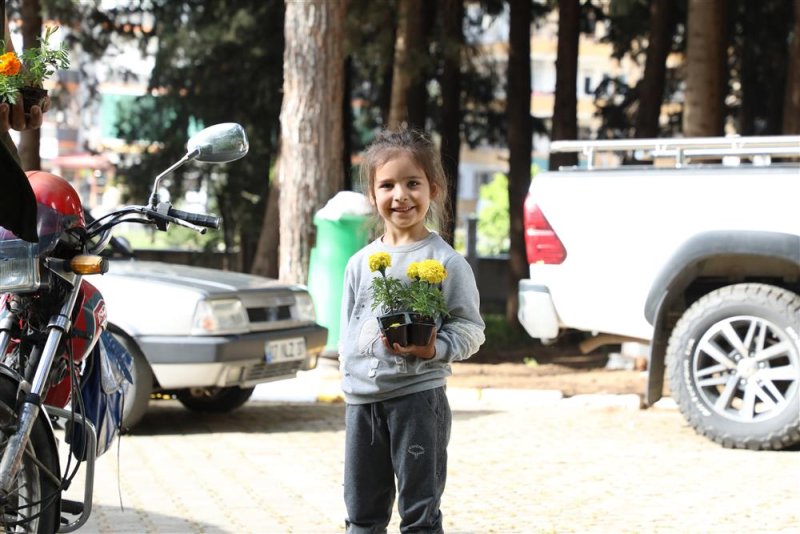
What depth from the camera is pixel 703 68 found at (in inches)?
571

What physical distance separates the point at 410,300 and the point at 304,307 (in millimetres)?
5490

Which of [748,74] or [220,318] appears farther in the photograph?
[748,74]

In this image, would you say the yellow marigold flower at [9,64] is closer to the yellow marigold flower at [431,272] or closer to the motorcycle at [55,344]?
the motorcycle at [55,344]

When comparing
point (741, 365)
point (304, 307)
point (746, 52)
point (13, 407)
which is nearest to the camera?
point (13, 407)

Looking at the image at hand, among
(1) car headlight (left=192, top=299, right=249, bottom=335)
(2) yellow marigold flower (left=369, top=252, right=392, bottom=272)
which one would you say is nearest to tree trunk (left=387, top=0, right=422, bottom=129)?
(1) car headlight (left=192, top=299, right=249, bottom=335)

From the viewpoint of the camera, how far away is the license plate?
8.86 metres

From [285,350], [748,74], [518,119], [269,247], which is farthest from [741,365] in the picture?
[748,74]

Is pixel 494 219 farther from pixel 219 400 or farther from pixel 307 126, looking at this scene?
pixel 219 400

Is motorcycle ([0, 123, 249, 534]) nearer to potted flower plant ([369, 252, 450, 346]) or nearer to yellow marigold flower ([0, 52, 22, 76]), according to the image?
yellow marigold flower ([0, 52, 22, 76])

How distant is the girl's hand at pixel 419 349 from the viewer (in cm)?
403

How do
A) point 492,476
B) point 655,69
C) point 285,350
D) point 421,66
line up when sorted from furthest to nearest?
point 655,69 < point 421,66 < point 285,350 < point 492,476

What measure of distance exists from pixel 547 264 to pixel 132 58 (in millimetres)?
18948

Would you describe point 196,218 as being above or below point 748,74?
below

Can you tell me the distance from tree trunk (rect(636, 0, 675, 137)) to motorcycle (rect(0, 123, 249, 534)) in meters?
16.1
